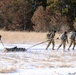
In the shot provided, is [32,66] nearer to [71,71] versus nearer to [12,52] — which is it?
[71,71]

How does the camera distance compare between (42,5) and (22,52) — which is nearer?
(22,52)

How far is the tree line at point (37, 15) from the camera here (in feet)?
178

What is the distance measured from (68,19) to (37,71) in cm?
4381

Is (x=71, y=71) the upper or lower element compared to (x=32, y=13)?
upper

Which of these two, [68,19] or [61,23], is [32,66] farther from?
[68,19]

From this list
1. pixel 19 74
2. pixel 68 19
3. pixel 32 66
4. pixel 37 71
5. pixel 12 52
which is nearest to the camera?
pixel 19 74

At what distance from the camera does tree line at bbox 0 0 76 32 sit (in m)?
54.2

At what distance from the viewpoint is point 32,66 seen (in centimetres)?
1459

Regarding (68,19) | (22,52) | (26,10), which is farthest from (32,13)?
(22,52)

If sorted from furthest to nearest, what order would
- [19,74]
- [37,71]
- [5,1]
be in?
[5,1] < [37,71] < [19,74]

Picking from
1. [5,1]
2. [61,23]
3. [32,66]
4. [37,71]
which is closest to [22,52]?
[32,66]

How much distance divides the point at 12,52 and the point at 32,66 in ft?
20.9

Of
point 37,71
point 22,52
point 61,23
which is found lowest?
point 61,23

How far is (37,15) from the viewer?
54.4 metres
